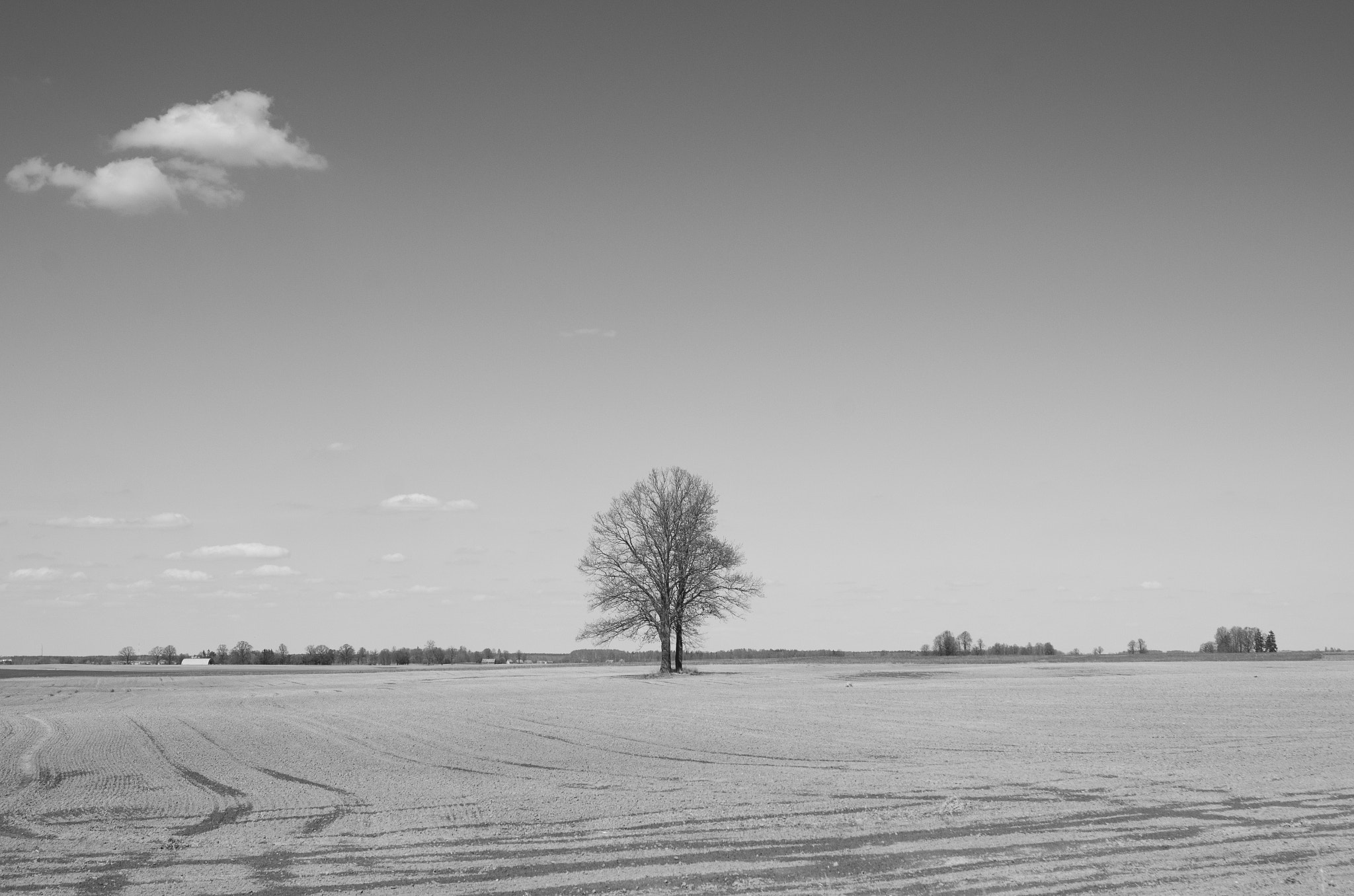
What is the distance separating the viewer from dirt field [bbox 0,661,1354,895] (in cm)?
1015

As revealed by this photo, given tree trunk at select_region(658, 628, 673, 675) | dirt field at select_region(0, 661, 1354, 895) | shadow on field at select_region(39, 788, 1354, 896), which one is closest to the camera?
shadow on field at select_region(39, 788, 1354, 896)

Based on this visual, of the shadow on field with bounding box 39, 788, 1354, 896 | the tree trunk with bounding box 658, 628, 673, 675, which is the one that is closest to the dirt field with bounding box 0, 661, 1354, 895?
the shadow on field with bounding box 39, 788, 1354, 896

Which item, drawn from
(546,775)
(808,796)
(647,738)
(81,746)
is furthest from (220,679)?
(808,796)

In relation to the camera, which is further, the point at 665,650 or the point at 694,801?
the point at 665,650

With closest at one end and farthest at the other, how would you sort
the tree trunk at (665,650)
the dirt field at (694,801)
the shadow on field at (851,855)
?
the shadow on field at (851,855)
the dirt field at (694,801)
the tree trunk at (665,650)

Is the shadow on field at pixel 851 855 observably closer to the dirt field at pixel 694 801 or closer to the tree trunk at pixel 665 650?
the dirt field at pixel 694 801

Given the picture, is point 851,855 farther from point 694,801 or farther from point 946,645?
point 946,645

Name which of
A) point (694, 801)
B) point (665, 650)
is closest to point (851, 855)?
point (694, 801)

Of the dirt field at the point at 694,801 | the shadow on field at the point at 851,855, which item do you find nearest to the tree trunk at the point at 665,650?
the dirt field at the point at 694,801

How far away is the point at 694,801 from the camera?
47.5ft

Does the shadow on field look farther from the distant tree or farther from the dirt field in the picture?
the distant tree

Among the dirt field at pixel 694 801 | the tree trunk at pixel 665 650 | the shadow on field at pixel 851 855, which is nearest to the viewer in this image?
the shadow on field at pixel 851 855

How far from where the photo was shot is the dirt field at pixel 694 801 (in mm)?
10148

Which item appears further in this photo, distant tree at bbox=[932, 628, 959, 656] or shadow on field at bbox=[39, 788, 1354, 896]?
distant tree at bbox=[932, 628, 959, 656]
